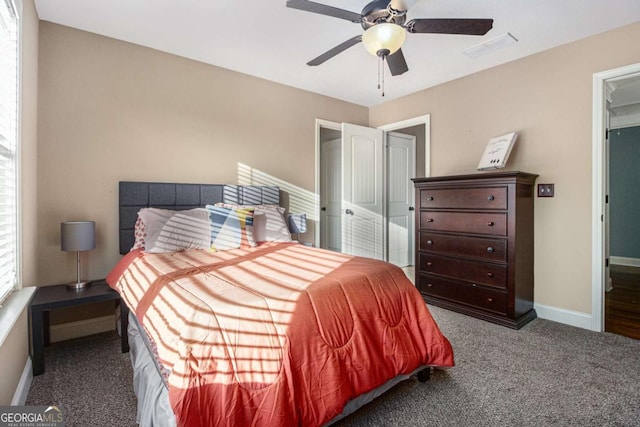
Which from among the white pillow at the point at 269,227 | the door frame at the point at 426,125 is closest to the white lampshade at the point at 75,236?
the white pillow at the point at 269,227

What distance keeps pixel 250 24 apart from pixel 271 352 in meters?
2.48

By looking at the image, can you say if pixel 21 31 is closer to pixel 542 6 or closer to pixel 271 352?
pixel 271 352

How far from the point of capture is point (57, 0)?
227 cm

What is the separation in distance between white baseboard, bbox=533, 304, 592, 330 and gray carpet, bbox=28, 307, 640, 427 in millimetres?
175

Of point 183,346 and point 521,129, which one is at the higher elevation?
point 521,129

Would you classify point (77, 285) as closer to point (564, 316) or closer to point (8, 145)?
point (8, 145)

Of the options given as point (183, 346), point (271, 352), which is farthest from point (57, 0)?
point (271, 352)

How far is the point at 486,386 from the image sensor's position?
6.28 feet

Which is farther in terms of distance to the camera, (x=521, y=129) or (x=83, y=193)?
(x=521, y=129)

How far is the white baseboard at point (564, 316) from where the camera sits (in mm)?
2801

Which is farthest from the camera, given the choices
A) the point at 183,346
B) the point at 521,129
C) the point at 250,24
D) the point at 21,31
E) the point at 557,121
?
the point at 521,129

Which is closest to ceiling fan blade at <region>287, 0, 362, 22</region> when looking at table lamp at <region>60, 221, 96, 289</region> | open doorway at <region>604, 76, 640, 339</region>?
table lamp at <region>60, 221, 96, 289</region>

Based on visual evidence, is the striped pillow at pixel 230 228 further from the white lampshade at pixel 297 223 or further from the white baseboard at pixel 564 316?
the white baseboard at pixel 564 316

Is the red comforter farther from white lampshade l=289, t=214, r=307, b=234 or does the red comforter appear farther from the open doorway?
the open doorway
